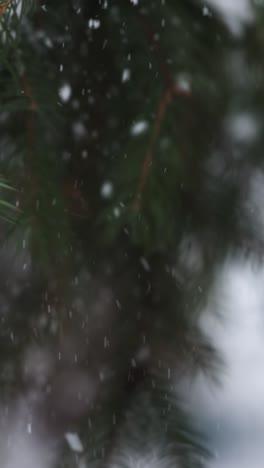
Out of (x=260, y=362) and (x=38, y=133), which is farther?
(x=260, y=362)

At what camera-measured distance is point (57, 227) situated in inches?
14.2

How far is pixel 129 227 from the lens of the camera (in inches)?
15.2

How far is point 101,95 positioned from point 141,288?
129 millimetres

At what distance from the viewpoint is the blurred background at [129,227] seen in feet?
1.22

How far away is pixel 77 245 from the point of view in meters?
0.40

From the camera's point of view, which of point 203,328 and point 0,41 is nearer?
point 0,41

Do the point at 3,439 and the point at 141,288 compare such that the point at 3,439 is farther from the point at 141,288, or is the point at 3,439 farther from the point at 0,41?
the point at 0,41

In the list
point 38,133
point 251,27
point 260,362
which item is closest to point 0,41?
point 38,133

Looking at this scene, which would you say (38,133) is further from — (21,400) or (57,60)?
(21,400)

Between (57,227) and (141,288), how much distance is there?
9 centimetres

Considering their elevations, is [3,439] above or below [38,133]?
below

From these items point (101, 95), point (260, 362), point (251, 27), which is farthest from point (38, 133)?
point (260, 362)

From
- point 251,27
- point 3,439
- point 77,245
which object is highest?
point 251,27

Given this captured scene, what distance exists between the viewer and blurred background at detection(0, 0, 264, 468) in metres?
0.37
